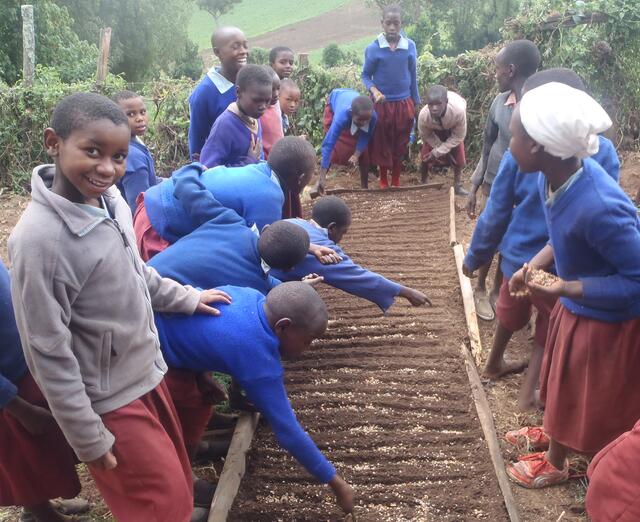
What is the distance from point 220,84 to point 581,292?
9.34 feet

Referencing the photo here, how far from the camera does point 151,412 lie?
202cm

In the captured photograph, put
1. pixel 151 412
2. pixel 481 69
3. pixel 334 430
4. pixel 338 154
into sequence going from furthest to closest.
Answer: pixel 481 69 → pixel 338 154 → pixel 334 430 → pixel 151 412

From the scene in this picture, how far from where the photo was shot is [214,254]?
2744 mm

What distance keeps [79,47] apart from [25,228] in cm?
2045

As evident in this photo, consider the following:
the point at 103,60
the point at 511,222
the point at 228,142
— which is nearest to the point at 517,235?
the point at 511,222

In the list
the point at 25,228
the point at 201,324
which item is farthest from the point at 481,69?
the point at 25,228

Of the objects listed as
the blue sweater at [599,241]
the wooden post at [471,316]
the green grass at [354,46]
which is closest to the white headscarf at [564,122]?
the blue sweater at [599,241]

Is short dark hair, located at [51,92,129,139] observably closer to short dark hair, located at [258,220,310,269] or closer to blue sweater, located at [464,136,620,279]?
short dark hair, located at [258,220,310,269]

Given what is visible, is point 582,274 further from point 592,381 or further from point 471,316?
point 471,316

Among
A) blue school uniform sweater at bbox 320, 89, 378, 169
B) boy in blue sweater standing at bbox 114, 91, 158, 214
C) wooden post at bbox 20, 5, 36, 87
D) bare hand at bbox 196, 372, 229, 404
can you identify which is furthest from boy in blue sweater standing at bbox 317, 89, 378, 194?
bare hand at bbox 196, 372, 229, 404

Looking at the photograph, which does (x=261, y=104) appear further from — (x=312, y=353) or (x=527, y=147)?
(x=527, y=147)

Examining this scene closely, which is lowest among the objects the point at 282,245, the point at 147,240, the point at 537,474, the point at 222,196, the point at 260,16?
the point at 537,474

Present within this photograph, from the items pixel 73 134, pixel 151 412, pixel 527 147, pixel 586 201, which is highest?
pixel 73 134

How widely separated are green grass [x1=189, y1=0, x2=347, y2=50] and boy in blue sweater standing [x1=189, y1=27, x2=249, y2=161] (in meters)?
34.7
